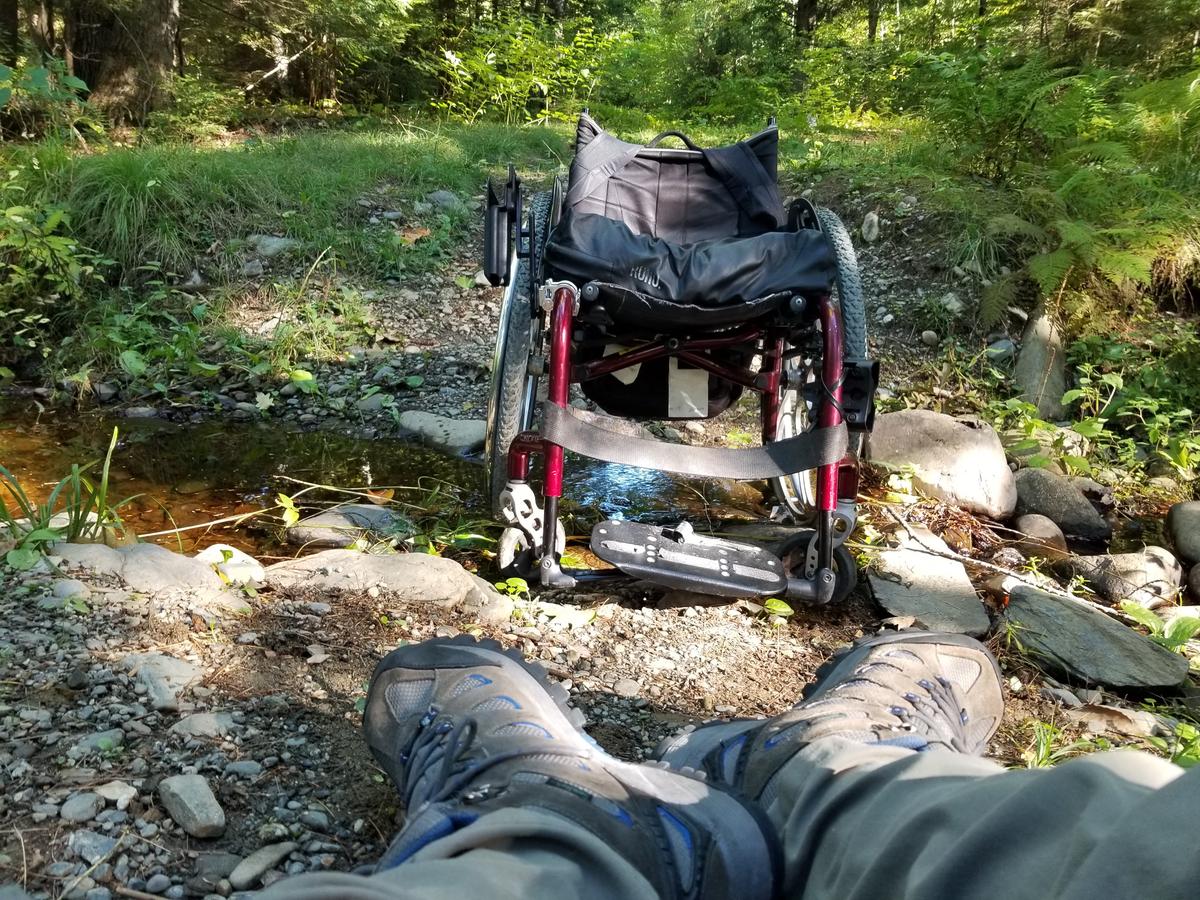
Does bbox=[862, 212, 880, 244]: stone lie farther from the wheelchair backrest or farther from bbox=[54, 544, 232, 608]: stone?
bbox=[54, 544, 232, 608]: stone

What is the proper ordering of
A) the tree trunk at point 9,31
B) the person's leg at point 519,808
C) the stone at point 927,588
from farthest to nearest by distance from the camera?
the tree trunk at point 9,31
the stone at point 927,588
the person's leg at point 519,808

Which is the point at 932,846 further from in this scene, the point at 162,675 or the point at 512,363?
the point at 512,363

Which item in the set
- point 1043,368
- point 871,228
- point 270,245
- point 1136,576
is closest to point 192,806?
A: point 1136,576

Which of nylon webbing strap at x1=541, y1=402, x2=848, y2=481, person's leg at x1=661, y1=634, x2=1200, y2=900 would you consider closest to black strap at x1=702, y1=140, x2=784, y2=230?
nylon webbing strap at x1=541, y1=402, x2=848, y2=481

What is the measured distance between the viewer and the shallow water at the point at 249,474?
3.00 m

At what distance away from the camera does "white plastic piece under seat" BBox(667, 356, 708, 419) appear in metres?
2.60

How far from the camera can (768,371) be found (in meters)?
2.76

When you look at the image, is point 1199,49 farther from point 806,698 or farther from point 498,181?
point 806,698

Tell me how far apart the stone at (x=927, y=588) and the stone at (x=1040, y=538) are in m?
0.41

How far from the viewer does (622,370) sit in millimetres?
2615

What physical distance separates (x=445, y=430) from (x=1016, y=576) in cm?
223

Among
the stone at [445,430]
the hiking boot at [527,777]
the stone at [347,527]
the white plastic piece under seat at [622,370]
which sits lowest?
the stone at [347,527]

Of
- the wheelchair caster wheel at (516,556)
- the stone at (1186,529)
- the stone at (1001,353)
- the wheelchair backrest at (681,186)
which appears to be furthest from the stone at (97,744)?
the stone at (1001,353)

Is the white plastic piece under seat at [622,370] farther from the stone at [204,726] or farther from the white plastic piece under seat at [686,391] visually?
the stone at [204,726]
